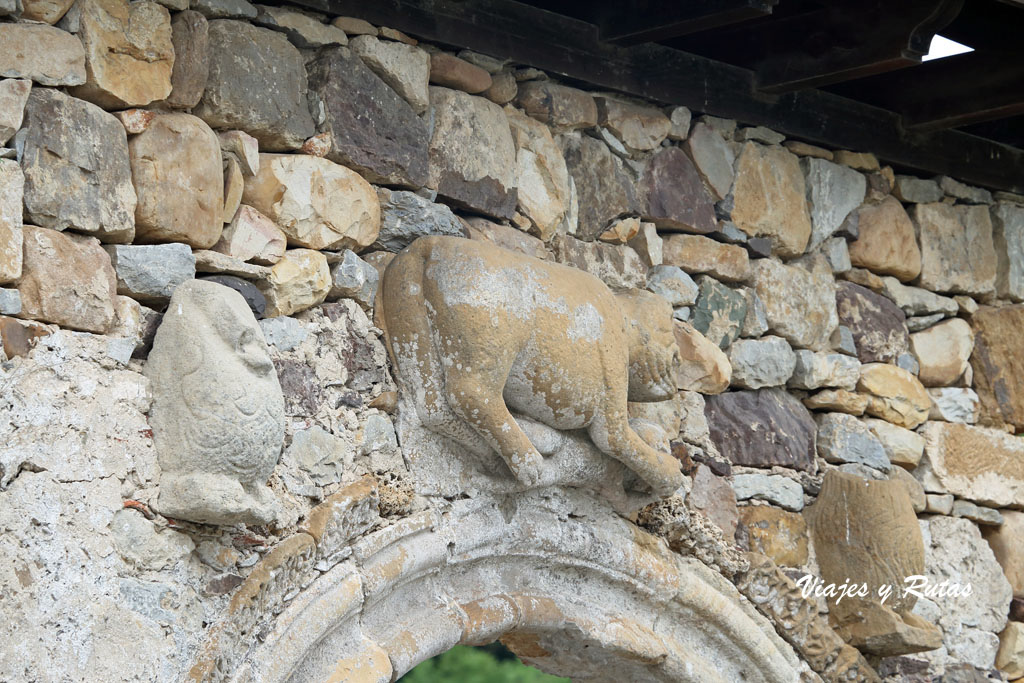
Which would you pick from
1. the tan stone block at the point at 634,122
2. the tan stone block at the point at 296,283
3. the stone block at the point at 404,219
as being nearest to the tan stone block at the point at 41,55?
the tan stone block at the point at 296,283

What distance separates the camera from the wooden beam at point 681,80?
9.92 feet

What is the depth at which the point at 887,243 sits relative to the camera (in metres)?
4.11

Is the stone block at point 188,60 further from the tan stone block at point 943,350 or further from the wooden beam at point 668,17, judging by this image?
the tan stone block at point 943,350

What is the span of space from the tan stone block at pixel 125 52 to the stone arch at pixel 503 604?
0.91 metres

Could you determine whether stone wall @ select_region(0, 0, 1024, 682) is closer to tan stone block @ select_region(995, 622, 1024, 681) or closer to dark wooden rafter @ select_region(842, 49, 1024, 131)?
tan stone block @ select_region(995, 622, 1024, 681)

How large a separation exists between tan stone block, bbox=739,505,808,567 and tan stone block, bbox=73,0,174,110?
204 centimetres

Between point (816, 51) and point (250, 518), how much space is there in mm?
2087

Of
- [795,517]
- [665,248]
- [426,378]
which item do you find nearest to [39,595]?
[426,378]

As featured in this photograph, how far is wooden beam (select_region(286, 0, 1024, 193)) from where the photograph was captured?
3023 millimetres

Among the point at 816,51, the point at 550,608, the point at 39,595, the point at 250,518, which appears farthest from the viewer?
the point at 816,51

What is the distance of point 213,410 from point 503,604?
1.00m

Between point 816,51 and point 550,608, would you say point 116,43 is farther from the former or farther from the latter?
point 816,51

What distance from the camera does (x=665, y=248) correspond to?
11.9 feet

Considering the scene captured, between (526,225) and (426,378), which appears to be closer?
(426,378)
